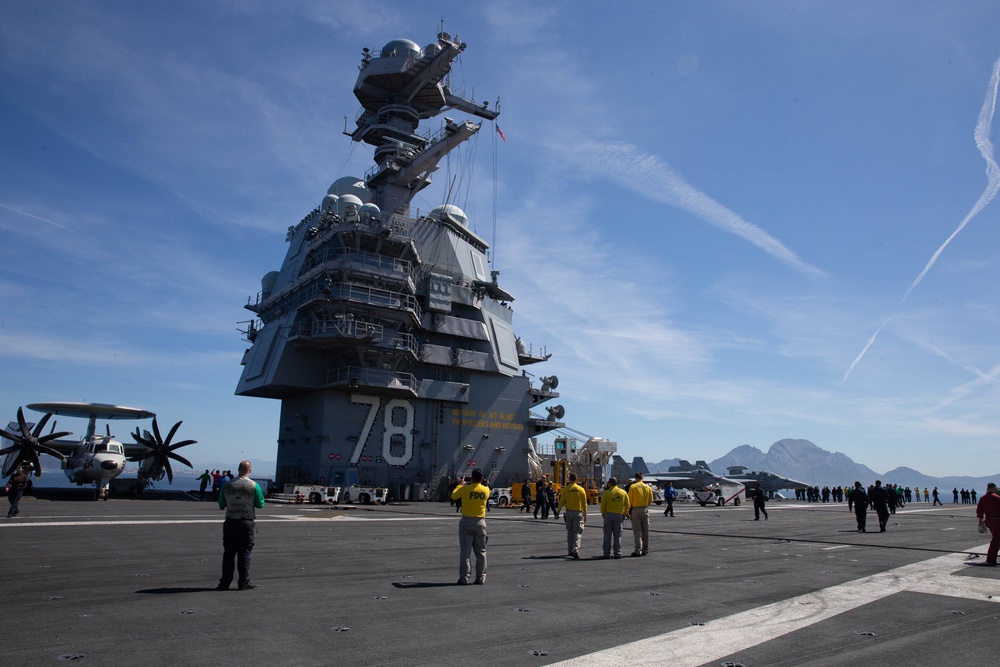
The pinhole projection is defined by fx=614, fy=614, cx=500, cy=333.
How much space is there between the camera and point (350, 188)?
45.9 m

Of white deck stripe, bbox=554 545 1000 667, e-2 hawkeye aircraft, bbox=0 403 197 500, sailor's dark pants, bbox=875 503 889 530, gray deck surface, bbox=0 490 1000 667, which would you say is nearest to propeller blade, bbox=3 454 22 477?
e-2 hawkeye aircraft, bbox=0 403 197 500

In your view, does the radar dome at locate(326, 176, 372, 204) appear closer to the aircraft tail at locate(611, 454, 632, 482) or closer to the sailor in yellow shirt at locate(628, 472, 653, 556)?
the sailor in yellow shirt at locate(628, 472, 653, 556)

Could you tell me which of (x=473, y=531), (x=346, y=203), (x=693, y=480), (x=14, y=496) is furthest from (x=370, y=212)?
(x=693, y=480)

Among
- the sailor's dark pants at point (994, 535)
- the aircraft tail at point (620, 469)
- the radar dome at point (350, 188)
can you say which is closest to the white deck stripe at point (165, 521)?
the sailor's dark pants at point (994, 535)

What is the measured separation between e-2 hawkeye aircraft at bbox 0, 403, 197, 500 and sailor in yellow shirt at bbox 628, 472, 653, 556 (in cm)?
2880

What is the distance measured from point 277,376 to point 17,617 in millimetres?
32212

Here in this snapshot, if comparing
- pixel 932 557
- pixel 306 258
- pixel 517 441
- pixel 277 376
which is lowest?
pixel 932 557

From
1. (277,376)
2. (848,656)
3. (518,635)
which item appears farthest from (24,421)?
(848,656)

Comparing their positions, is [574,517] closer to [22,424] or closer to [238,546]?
[238,546]

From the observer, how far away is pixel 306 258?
4291 centimetres

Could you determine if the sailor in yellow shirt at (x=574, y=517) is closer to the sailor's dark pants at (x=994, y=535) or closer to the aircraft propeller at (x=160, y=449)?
the sailor's dark pants at (x=994, y=535)

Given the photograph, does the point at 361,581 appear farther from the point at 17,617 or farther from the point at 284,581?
the point at 17,617

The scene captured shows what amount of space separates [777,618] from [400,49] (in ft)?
159

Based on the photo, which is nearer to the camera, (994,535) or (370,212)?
(994,535)
